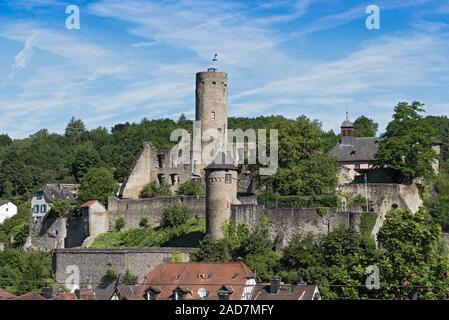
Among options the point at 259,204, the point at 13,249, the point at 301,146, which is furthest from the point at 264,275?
the point at 13,249

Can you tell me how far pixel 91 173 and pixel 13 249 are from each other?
6.01 meters

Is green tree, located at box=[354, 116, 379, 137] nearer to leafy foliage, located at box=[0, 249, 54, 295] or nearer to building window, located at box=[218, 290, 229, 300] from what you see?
leafy foliage, located at box=[0, 249, 54, 295]

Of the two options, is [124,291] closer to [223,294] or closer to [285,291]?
[223,294]

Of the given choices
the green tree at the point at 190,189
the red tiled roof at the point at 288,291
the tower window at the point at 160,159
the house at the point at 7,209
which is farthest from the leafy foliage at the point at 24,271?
the house at the point at 7,209

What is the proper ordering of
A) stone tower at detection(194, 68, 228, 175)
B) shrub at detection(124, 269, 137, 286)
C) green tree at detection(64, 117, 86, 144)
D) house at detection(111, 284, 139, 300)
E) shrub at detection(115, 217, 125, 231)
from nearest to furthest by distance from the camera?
house at detection(111, 284, 139, 300) → shrub at detection(124, 269, 137, 286) → shrub at detection(115, 217, 125, 231) → stone tower at detection(194, 68, 228, 175) → green tree at detection(64, 117, 86, 144)

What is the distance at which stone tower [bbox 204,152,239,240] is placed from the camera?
39.8 metres

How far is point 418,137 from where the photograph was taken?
46.1 m

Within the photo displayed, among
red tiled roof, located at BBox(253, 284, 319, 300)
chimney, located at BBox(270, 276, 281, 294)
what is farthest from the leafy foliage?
chimney, located at BBox(270, 276, 281, 294)

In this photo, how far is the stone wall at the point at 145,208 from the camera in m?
44.7

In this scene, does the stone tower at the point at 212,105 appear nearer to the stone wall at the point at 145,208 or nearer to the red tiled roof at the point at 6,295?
the stone wall at the point at 145,208

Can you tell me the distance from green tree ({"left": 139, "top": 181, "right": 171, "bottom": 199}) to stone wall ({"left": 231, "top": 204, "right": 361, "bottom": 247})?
952 cm

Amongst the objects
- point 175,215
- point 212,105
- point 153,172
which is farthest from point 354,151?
point 175,215

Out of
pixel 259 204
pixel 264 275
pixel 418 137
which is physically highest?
pixel 418 137
